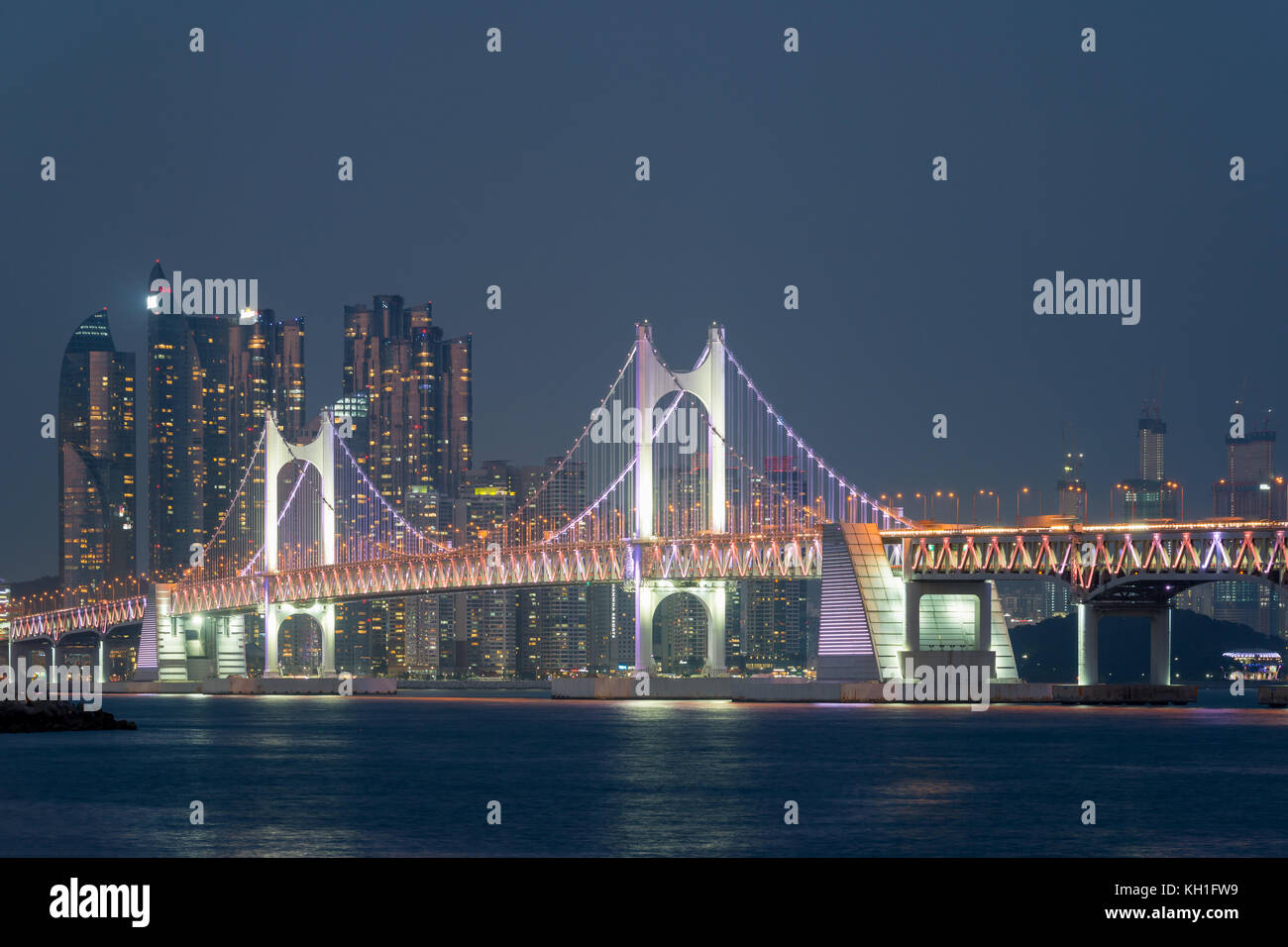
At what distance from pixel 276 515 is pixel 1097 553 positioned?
7221 cm

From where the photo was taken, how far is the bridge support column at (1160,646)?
9231 centimetres

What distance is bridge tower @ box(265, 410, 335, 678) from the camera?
433ft

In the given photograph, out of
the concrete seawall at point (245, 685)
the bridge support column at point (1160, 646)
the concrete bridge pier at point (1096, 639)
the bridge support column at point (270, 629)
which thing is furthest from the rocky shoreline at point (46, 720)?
the concrete seawall at point (245, 685)

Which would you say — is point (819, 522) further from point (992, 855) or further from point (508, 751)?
point (992, 855)

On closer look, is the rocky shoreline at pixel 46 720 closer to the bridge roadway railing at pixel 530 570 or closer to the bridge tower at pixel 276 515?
the bridge roadway railing at pixel 530 570

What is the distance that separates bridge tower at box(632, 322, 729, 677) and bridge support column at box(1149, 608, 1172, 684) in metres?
21.0

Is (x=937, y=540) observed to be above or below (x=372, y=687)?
above

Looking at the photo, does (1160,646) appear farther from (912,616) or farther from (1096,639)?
(912,616)

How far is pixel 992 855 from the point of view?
3525 centimetres

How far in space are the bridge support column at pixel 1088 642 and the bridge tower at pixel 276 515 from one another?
54.2m
